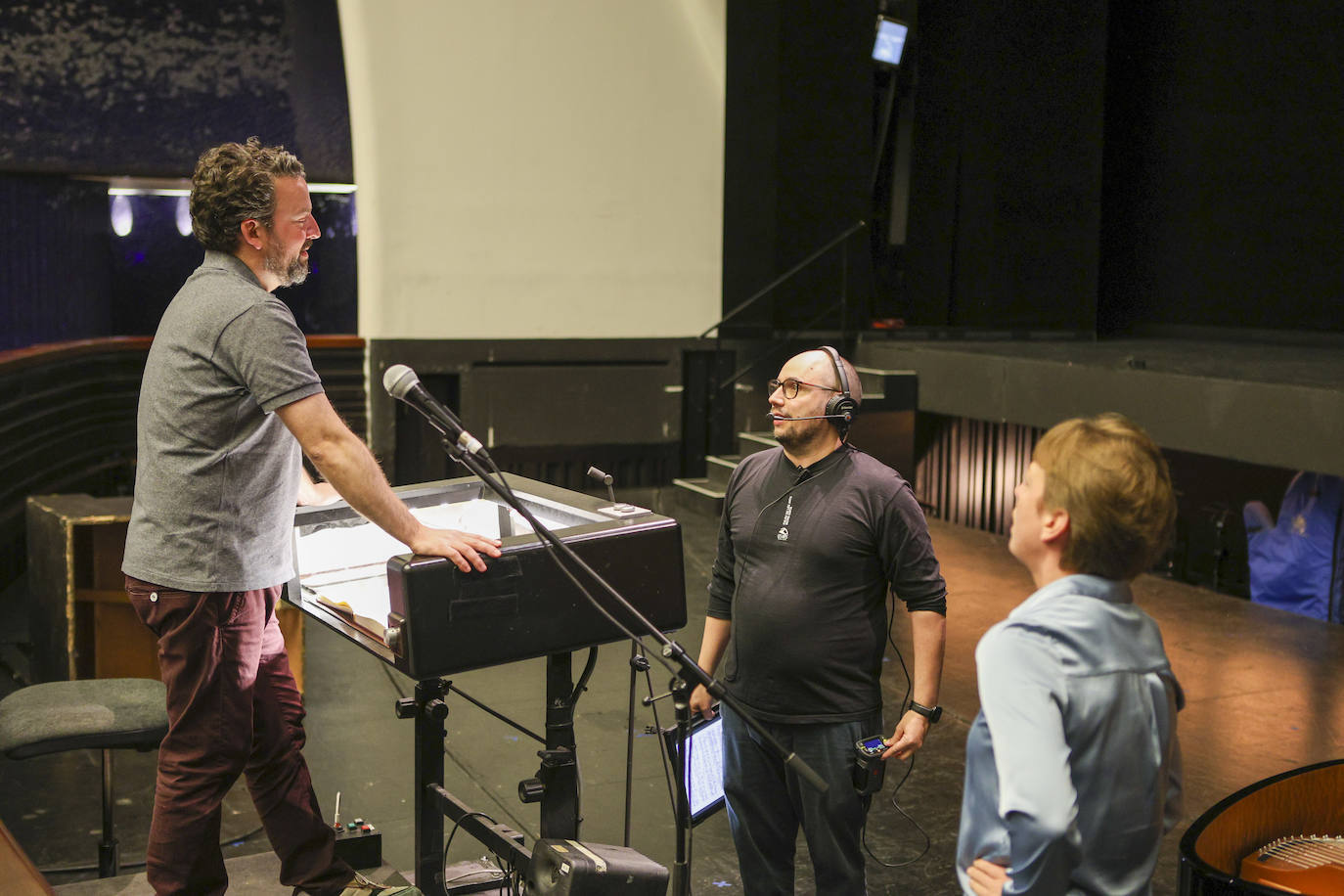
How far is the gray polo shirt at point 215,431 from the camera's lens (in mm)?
2311

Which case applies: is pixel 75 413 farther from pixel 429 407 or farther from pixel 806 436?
pixel 429 407

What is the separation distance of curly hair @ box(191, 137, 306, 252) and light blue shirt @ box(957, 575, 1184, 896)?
5.45 feet

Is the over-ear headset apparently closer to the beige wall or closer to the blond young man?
the blond young man

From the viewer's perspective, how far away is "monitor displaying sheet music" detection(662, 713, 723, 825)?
8.90 ft

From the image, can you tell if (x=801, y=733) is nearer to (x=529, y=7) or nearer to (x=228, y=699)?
(x=228, y=699)

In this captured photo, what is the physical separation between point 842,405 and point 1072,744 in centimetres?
138

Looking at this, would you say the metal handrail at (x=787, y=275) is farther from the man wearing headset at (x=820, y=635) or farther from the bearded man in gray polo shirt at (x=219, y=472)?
the bearded man in gray polo shirt at (x=219, y=472)

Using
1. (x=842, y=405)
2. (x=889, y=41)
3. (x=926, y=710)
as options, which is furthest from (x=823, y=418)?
(x=889, y=41)

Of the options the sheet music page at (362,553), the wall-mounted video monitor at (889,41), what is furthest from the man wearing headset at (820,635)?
the wall-mounted video monitor at (889,41)

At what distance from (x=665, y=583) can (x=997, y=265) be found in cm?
824

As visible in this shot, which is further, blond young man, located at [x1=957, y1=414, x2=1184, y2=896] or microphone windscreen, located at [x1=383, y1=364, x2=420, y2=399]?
microphone windscreen, located at [x1=383, y1=364, x2=420, y2=399]

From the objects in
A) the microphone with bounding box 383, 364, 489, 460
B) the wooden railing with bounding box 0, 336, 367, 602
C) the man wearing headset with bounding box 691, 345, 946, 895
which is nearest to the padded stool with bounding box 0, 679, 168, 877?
the microphone with bounding box 383, 364, 489, 460

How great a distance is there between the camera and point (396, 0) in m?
7.79

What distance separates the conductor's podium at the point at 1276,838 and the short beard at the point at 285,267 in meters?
1.91
